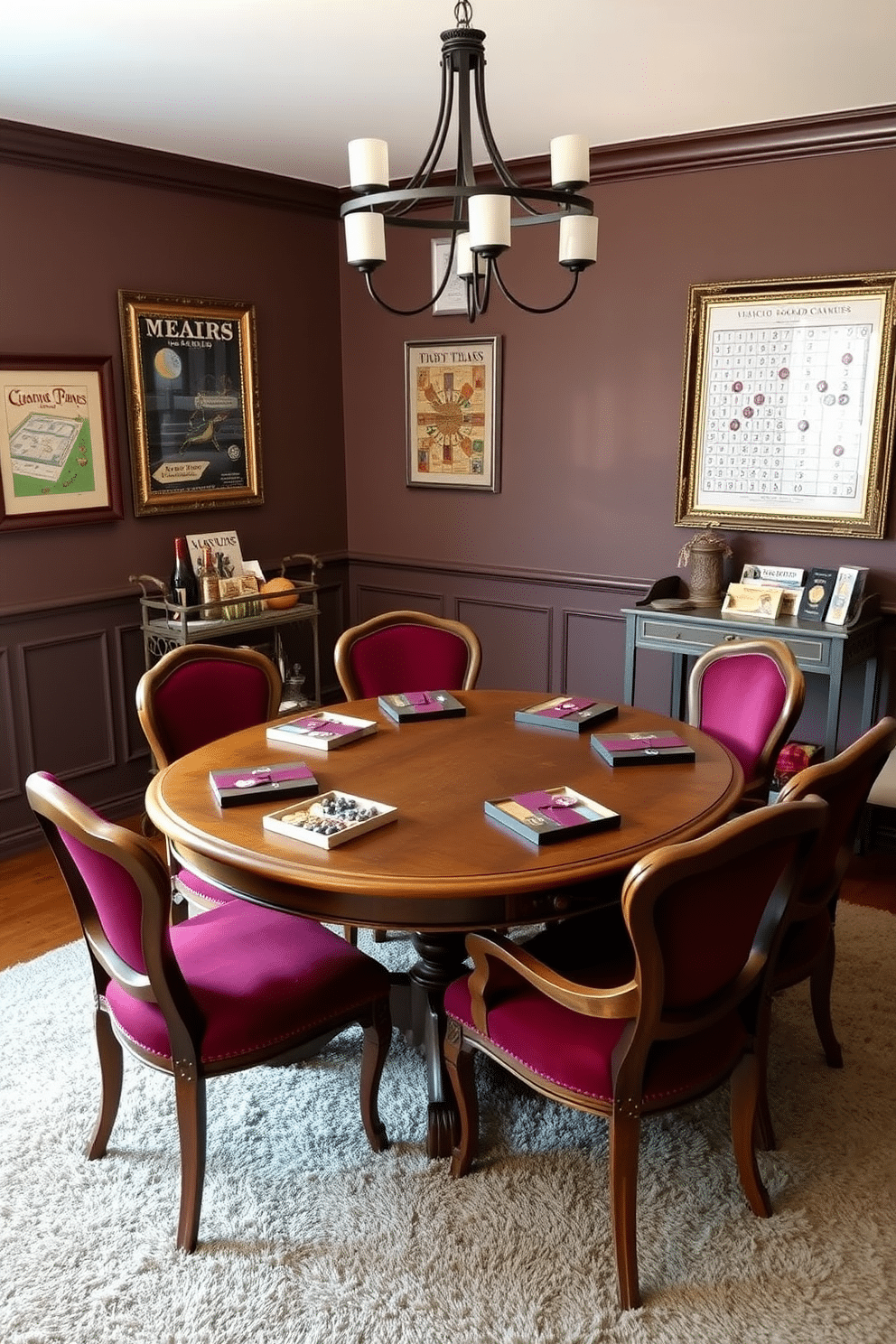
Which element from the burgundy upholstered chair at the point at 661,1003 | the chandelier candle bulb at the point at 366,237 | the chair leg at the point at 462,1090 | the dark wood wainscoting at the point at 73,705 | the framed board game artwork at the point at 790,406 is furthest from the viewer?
the dark wood wainscoting at the point at 73,705

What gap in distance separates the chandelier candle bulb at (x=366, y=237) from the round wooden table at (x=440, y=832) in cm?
109

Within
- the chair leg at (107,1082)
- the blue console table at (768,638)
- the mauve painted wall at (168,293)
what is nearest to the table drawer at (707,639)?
the blue console table at (768,638)

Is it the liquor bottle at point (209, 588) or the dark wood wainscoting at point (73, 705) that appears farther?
the liquor bottle at point (209, 588)

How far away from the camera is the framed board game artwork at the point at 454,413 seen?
4461mm

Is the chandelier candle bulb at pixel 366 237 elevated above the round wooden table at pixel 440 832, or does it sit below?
above

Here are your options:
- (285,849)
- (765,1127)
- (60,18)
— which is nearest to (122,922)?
(285,849)

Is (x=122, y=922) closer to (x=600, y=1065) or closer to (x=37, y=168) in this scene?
(x=600, y=1065)

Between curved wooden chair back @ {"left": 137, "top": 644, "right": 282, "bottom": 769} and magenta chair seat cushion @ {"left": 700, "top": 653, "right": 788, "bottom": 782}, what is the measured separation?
3.98ft

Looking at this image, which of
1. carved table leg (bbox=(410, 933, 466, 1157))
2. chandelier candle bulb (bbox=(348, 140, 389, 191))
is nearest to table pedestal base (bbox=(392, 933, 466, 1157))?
carved table leg (bbox=(410, 933, 466, 1157))

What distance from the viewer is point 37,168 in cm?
359

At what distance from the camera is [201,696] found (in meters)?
2.84

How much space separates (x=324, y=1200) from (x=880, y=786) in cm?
224

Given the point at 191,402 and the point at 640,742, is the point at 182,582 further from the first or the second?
the point at 640,742

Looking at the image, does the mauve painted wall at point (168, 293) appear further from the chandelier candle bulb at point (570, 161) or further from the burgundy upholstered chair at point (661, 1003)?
the burgundy upholstered chair at point (661, 1003)
